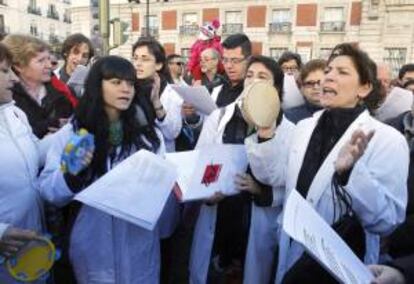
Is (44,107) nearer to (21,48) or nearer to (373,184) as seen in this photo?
(21,48)

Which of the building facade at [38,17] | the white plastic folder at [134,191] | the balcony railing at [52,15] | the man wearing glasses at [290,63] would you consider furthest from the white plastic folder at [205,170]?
the balcony railing at [52,15]

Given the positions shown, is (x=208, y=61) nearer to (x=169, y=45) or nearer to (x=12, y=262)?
(x=12, y=262)

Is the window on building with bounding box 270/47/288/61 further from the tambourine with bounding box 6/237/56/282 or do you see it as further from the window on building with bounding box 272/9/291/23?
the tambourine with bounding box 6/237/56/282

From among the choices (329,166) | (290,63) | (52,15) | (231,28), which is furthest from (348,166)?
(52,15)

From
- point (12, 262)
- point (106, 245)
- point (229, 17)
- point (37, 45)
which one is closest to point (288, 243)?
point (106, 245)

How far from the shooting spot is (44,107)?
9.13 feet

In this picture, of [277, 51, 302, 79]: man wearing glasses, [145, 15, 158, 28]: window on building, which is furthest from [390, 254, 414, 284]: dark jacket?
[145, 15, 158, 28]: window on building

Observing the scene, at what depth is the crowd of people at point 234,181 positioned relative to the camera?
191 cm

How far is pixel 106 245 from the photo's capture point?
2.16m

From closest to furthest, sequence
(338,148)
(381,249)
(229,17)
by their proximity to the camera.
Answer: (338,148), (381,249), (229,17)

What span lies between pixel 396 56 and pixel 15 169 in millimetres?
26646

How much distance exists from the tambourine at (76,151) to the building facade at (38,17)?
38.8 m

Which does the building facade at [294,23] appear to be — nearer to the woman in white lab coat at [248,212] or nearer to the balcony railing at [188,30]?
the balcony railing at [188,30]

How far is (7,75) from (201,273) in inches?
60.9
